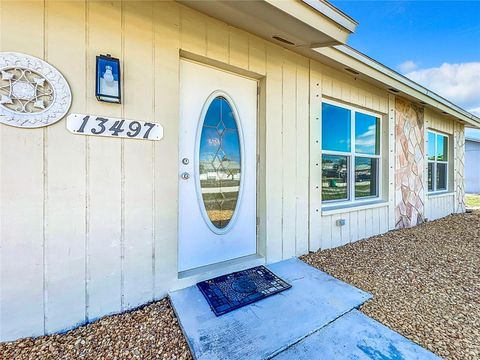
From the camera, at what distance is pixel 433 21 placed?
6.74 metres

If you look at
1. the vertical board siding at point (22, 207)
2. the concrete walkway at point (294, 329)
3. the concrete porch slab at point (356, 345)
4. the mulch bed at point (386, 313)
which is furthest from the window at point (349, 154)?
the vertical board siding at point (22, 207)

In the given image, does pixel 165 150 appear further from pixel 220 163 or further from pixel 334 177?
pixel 334 177

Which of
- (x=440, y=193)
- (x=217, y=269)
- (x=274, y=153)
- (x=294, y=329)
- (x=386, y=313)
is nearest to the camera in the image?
(x=294, y=329)

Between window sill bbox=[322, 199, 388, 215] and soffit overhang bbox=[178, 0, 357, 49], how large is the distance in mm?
2059

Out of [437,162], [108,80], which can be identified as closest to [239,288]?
[108,80]

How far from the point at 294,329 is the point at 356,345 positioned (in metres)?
0.38

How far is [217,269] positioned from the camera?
2.18m

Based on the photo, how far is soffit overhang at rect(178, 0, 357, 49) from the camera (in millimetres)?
1786

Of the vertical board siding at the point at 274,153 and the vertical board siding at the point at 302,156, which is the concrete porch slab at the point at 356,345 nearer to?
the vertical board siding at the point at 274,153

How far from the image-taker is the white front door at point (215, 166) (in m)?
2.15

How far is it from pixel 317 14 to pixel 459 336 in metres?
2.69

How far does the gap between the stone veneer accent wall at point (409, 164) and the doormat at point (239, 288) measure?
3.31 meters

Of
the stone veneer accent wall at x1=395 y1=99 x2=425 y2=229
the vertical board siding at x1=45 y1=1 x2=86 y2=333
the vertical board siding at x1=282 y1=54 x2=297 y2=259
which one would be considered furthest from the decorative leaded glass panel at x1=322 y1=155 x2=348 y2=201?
the vertical board siding at x1=45 y1=1 x2=86 y2=333

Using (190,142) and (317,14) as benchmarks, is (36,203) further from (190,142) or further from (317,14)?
(317,14)
